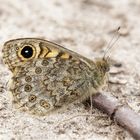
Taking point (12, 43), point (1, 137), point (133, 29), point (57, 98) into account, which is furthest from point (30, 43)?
point (133, 29)

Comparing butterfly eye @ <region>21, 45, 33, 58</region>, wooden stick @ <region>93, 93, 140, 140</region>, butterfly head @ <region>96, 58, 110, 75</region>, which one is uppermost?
butterfly eye @ <region>21, 45, 33, 58</region>

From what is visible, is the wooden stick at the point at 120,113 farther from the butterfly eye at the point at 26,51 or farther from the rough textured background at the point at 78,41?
the butterfly eye at the point at 26,51

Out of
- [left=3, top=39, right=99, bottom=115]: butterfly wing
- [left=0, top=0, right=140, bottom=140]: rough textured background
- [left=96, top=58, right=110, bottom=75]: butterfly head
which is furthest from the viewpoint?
[left=96, top=58, right=110, bottom=75]: butterfly head

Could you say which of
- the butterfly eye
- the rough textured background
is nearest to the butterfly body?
the butterfly eye

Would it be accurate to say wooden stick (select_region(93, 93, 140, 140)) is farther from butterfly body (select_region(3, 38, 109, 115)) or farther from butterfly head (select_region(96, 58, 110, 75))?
butterfly head (select_region(96, 58, 110, 75))

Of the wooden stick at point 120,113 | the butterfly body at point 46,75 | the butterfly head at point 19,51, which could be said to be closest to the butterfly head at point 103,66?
the butterfly body at point 46,75

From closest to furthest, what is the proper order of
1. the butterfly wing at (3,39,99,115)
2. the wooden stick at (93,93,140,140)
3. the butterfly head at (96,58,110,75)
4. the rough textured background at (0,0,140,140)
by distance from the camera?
the wooden stick at (93,93,140,140), the rough textured background at (0,0,140,140), the butterfly wing at (3,39,99,115), the butterfly head at (96,58,110,75)

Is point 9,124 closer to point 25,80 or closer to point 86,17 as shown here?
point 25,80
